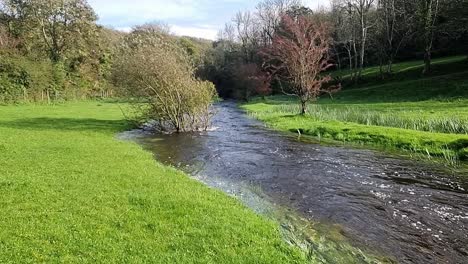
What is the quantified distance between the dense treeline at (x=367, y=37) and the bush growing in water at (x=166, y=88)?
18730mm

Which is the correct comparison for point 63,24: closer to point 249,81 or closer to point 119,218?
point 249,81

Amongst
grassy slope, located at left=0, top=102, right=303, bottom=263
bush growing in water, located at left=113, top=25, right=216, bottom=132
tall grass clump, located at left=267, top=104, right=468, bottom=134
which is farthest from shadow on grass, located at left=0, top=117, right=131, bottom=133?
tall grass clump, located at left=267, top=104, right=468, bottom=134

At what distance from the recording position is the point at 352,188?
44.4ft

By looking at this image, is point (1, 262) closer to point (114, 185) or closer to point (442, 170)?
point (114, 185)

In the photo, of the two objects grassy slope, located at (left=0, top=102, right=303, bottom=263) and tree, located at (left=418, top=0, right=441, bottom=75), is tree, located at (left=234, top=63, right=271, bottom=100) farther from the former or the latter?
grassy slope, located at (left=0, top=102, right=303, bottom=263)

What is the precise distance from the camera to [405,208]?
449 inches

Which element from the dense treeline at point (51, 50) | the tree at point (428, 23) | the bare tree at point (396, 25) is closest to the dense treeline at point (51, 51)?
the dense treeline at point (51, 50)

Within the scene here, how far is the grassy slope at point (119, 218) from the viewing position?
7.57m

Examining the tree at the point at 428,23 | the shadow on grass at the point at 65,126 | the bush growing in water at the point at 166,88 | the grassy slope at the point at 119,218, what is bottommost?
the grassy slope at the point at 119,218

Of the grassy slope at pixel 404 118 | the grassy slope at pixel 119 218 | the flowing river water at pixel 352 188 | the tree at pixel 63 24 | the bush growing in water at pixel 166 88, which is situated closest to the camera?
the grassy slope at pixel 119 218

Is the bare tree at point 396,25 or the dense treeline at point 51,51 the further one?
the bare tree at point 396,25

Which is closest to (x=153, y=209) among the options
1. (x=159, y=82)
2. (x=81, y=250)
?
(x=81, y=250)

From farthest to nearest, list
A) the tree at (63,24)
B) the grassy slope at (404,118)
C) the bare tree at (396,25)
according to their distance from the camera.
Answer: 1. the tree at (63,24)
2. the bare tree at (396,25)
3. the grassy slope at (404,118)

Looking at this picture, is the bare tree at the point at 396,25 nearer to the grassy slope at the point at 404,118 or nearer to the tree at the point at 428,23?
the tree at the point at 428,23
